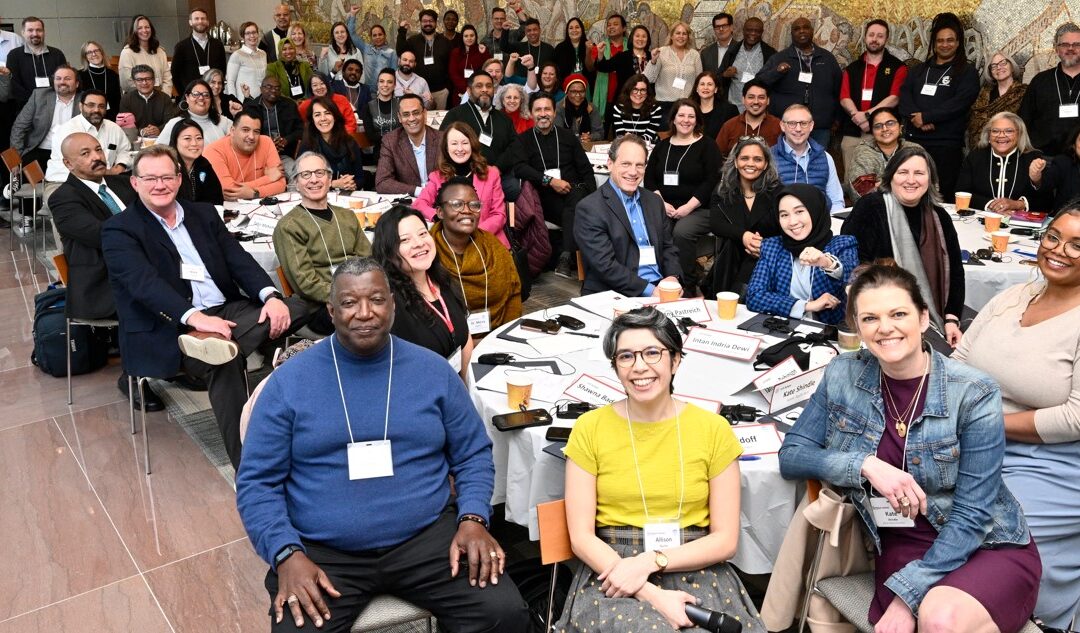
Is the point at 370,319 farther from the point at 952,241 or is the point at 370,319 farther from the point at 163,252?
the point at 952,241

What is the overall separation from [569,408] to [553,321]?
83cm

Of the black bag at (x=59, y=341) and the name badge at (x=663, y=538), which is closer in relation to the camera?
the name badge at (x=663, y=538)

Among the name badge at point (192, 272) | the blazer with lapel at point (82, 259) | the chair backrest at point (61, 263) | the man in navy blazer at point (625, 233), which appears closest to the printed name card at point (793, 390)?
the man in navy blazer at point (625, 233)

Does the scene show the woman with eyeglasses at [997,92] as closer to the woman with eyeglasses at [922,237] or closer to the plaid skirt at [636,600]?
the woman with eyeglasses at [922,237]

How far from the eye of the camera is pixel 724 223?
17.9ft

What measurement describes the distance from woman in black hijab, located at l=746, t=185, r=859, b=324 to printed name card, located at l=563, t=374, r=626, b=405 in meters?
1.21

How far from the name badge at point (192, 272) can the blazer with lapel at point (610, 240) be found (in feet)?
6.22

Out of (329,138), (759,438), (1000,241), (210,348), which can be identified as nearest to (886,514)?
(759,438)

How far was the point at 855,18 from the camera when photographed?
28.0ft

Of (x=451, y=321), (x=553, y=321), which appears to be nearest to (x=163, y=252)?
(x=451, y=321)

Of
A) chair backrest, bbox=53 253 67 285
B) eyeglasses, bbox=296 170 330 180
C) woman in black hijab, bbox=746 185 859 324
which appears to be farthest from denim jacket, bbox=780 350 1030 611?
chair backrest, bbox=53 253 67 285

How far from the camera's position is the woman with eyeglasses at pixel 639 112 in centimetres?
831

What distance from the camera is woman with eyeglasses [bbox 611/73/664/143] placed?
8312 millimetres

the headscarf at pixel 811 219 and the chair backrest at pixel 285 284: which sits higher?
the headscarf at pixel 811 219
